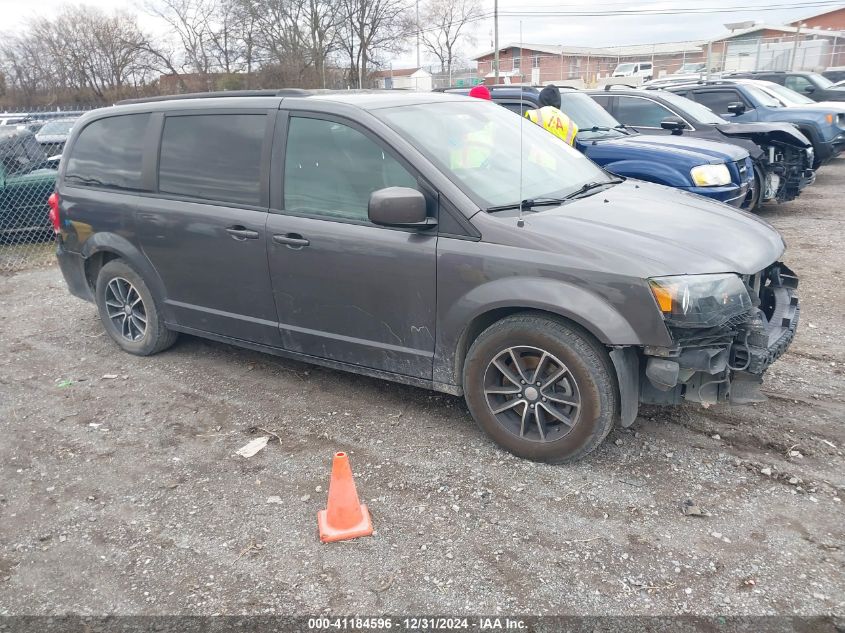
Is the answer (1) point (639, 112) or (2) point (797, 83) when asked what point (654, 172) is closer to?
(1) point (639, 112)

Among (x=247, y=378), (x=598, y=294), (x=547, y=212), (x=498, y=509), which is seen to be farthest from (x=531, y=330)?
(x=247, y=378)

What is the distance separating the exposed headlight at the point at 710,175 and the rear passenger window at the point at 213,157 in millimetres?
5011

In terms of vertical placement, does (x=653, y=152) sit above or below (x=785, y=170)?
above

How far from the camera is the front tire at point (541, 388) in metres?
3.31

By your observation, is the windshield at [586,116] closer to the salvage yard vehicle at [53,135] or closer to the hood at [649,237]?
the hood at [649,237]

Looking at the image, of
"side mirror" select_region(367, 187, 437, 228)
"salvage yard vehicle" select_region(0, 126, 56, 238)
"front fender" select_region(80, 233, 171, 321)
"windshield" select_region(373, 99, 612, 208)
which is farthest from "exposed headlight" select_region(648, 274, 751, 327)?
"salvage yard vehicle" select_region(0, 126, 56, 238)

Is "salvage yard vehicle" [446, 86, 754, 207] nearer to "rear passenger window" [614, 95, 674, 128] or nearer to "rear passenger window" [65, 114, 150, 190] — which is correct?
"rear passenger window" [614, 95, 674, 128]

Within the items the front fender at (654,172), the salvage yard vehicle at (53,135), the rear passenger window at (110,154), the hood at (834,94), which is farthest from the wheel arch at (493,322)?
the hood at (834,94)

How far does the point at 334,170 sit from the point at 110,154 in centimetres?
216

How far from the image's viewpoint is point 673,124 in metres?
9.05

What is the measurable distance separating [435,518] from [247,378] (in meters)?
2.25

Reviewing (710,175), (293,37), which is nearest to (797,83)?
(710,175)

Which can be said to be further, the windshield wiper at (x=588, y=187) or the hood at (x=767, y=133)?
the hood at (x=767, y=133)

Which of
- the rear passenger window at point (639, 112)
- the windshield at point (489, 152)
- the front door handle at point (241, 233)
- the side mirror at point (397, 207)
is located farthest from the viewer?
the rear passenger window at point (639, 112)
